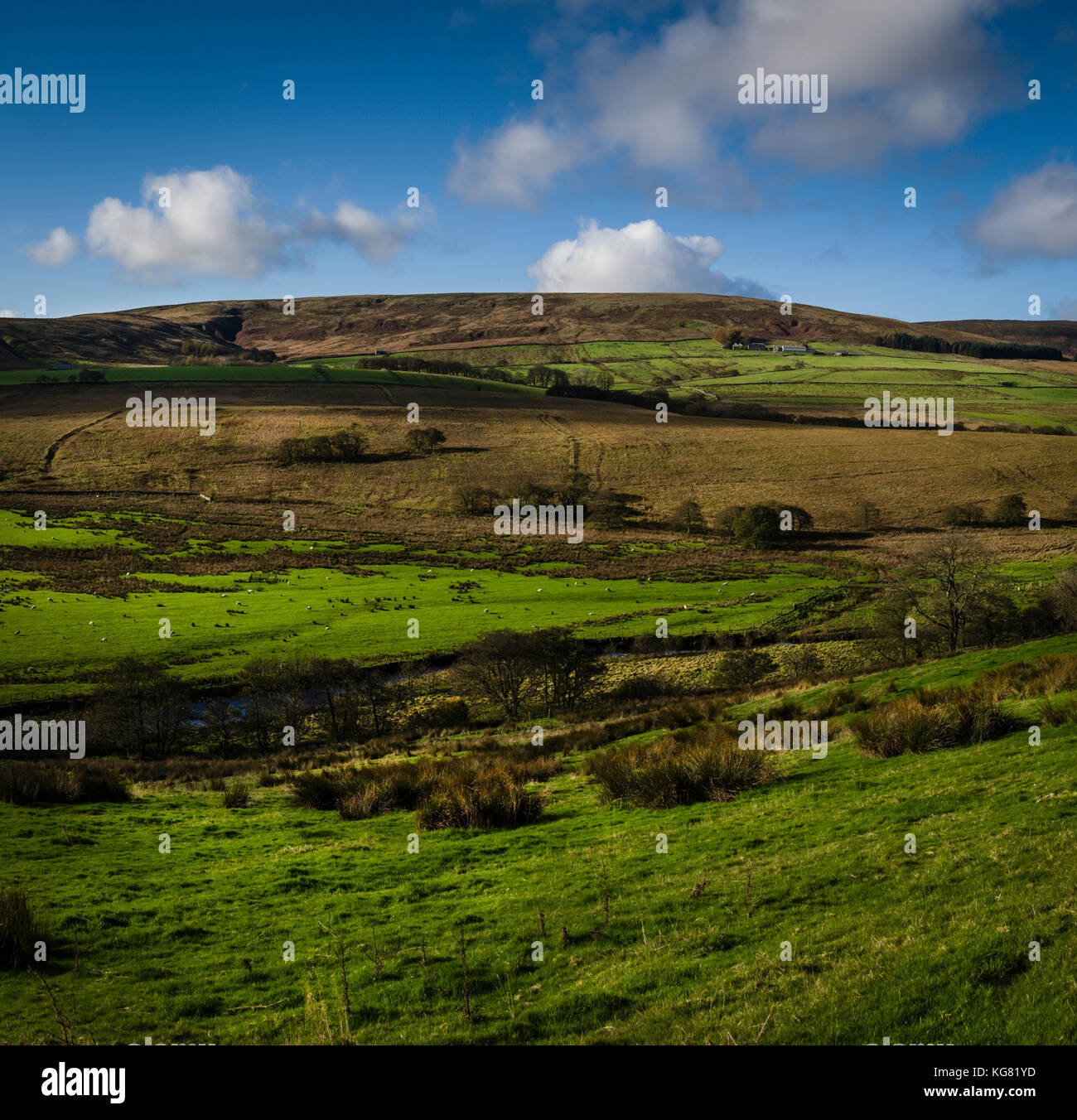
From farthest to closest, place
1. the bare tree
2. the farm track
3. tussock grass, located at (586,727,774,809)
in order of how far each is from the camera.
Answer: the farm track < the bare tree < tussock grass, located at (586,727,774,809)

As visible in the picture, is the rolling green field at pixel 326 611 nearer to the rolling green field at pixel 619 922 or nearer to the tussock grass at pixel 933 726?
the rolling green field at pixel 619 922

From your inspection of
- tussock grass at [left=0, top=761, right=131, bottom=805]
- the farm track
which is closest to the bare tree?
tussock grass at [left=0, top=761, right=131, bottom=805]

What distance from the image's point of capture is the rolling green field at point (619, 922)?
7016mm

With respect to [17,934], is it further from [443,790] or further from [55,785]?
[55,785]

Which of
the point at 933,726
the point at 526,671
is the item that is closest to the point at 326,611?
the point at 526,671

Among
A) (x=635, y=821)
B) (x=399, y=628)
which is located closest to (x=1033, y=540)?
(x=399, y=628)

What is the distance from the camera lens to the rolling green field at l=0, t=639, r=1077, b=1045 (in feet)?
23.0

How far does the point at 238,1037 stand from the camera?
8.18 m

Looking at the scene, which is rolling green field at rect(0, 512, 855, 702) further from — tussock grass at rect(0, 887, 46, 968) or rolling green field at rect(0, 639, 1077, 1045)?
tussock grass at rect(0, 887, 46, 968)

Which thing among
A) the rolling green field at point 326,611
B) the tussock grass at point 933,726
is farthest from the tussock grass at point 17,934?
the rolling green field at point 326,611

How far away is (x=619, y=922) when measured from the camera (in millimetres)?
10062

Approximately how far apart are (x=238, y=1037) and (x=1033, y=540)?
95.1 m

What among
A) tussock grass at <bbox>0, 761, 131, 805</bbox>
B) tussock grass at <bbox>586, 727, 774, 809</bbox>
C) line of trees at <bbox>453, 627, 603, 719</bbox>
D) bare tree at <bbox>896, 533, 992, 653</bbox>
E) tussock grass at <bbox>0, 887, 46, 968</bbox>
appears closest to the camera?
tussock grass at <bbox>0, 887, 46, 968</bbox>
